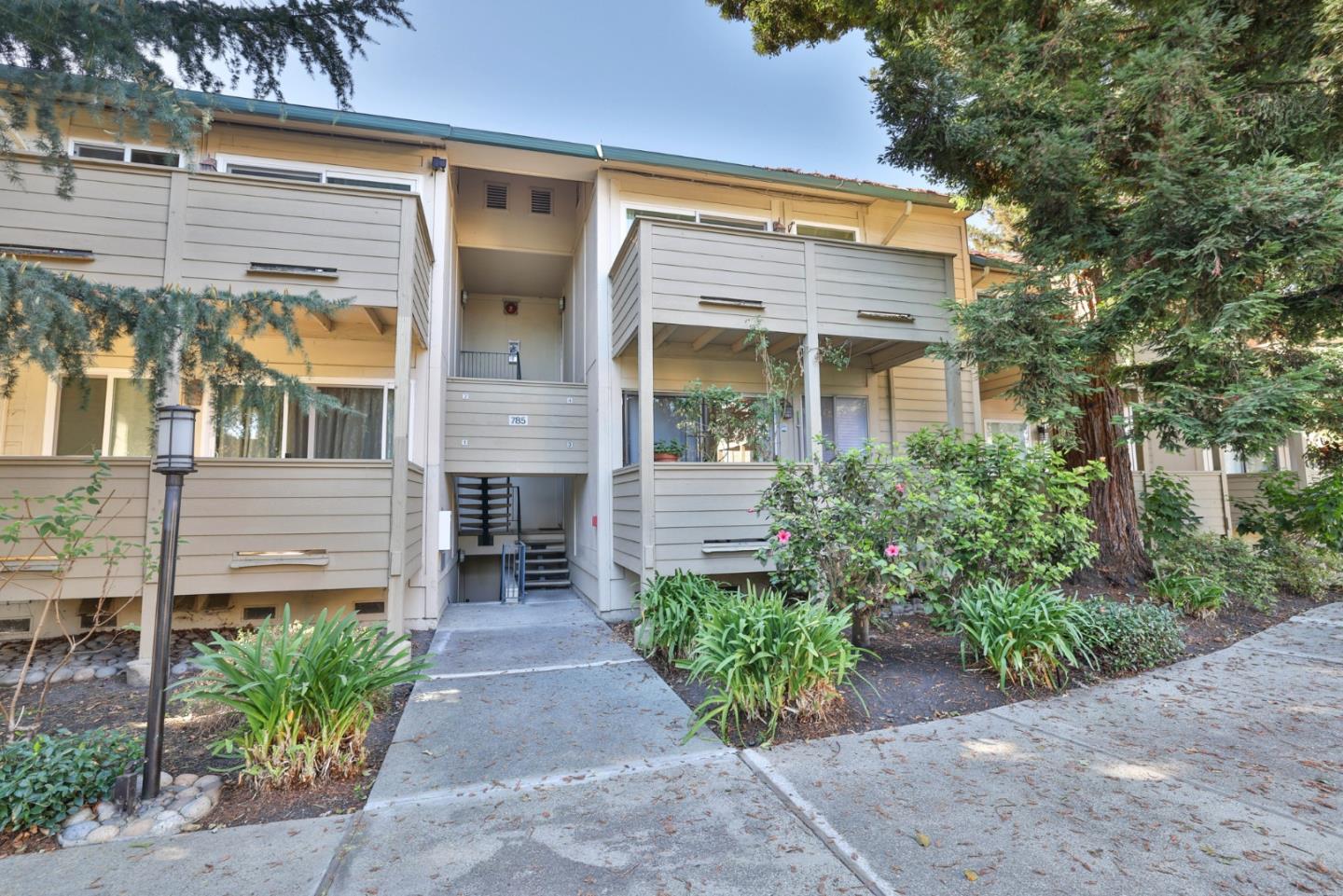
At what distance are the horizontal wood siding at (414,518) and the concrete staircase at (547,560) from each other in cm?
320

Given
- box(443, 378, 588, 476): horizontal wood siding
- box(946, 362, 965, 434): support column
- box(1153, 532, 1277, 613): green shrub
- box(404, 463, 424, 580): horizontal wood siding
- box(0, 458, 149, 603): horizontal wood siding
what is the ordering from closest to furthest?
box(0, 458, 149, 603): horizontal wood siding, box(404, 463, 424, 580): horizontal wood siding, box(1153, 532, 1277, 613): green shrub, box(946, 362, 965, 434): support column, box(443, 378, 588, 476): horizontal wood siding

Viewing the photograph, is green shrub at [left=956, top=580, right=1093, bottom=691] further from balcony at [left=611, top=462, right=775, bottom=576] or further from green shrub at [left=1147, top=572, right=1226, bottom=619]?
green shrub at [left=1147, top=572, right=1226, bottom=619]

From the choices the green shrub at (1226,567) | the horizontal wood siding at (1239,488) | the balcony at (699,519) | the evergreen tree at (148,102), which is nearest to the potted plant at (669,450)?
the balcony at (699,519)

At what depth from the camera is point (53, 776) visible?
3.07 meters

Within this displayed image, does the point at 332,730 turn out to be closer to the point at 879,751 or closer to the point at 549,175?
the point at 879,751

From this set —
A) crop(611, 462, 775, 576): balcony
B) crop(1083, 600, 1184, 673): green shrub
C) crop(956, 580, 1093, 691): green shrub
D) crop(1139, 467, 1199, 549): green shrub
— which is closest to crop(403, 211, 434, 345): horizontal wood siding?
crop(611, 462, 775, 576): balcony

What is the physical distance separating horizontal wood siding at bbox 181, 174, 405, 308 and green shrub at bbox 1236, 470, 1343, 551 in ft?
39.0

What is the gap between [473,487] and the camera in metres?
11.4

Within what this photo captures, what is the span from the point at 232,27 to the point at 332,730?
14.8 ft

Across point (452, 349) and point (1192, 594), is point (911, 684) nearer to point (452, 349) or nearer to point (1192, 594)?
point (1192, 594)

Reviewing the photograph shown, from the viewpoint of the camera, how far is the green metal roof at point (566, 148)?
7.15 meters

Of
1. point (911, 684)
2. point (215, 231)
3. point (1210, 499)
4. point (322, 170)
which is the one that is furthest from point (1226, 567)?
point (322, 170)

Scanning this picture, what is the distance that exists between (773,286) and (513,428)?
4098mm

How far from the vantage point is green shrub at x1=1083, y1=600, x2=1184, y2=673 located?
4988 mm
